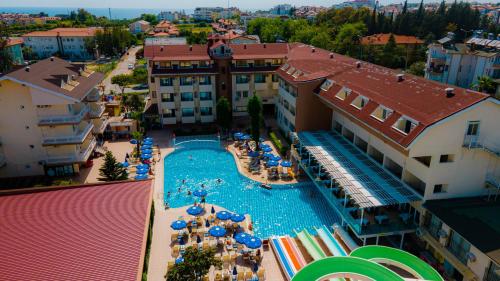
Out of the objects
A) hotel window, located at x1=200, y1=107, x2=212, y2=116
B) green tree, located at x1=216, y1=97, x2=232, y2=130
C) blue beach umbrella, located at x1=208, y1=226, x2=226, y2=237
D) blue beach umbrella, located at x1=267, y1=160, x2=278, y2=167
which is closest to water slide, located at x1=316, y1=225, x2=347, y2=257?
blue beach umbrella, located at x1=208, y1=226, x2=226, y2=237

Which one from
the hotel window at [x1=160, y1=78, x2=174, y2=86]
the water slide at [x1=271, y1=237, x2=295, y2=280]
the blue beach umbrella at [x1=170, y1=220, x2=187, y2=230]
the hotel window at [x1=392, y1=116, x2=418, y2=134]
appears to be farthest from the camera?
the hotel window at [x1=160, y1=78, x2=174, y2=86]

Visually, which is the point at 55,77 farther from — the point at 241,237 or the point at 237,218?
the point at 241,237

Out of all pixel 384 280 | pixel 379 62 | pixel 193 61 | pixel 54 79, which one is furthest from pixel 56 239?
pixel 379 62

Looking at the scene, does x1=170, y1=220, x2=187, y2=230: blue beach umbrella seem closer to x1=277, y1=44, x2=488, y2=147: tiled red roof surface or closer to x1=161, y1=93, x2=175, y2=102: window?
x1=277, y1=44, x2=488, y2=147: tiled red roof surface

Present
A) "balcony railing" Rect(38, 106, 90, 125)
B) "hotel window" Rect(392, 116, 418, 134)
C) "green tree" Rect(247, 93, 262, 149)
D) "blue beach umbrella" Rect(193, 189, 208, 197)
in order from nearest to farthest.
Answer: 1. "hotel window" Rect(392, 116, 418, 134)
2. "blue beach umbrella" Rect(193, 189, 208, 197)
3. "balcony railing" Rect(38, 106, 90, 125)
4. "green tree" Rect(247, 93, 262, 149)

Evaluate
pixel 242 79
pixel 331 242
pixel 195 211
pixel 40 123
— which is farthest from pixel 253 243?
pixel 242 79

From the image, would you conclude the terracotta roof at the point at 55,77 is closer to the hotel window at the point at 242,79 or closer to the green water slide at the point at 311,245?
the hotel window at the point at 242,79

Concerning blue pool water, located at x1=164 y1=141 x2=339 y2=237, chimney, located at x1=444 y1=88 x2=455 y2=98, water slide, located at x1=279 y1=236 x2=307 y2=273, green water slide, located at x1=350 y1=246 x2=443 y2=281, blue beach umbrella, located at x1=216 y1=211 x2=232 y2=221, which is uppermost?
chimney, located at x1=444 y1=88 x2=455 y2=98
